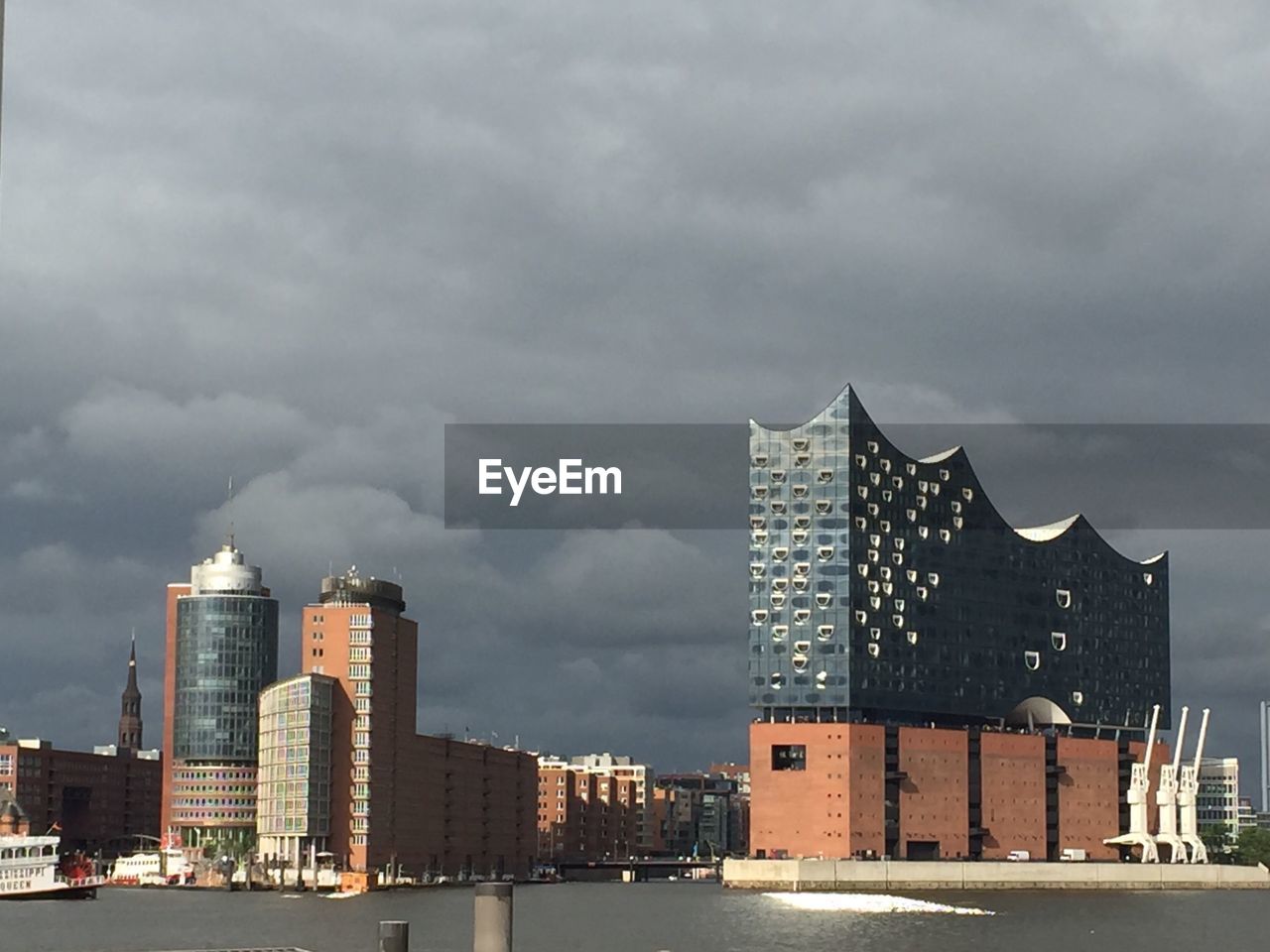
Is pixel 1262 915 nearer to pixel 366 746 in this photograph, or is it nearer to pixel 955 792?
pixel 955 792

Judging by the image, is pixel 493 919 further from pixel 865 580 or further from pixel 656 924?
pixel 865 580

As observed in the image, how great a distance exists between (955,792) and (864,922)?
2527 inches

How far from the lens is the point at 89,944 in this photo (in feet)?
295

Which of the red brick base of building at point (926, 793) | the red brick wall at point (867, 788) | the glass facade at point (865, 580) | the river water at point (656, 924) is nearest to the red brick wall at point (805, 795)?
the red brick base of building at point (926, 793)

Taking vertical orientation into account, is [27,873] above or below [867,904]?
above

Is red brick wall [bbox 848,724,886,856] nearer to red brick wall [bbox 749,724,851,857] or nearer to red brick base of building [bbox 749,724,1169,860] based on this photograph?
red brick base of building [bbox 749,724,1169,860]

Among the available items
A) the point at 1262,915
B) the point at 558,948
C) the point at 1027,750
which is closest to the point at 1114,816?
the point at 1027,750

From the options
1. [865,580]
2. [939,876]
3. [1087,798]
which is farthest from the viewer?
[1087,798]

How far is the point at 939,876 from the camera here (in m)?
174

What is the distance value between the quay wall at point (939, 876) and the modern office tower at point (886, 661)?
83.9 inches

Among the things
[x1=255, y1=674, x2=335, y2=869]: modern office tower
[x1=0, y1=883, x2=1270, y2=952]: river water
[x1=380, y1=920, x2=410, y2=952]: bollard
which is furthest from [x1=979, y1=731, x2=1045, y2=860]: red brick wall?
[x1=380, y1=920, x2=410, y2=952]: bollard

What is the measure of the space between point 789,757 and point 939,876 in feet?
53.7

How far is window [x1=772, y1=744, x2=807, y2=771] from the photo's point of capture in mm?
173250

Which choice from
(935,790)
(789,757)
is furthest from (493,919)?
(935,790)
